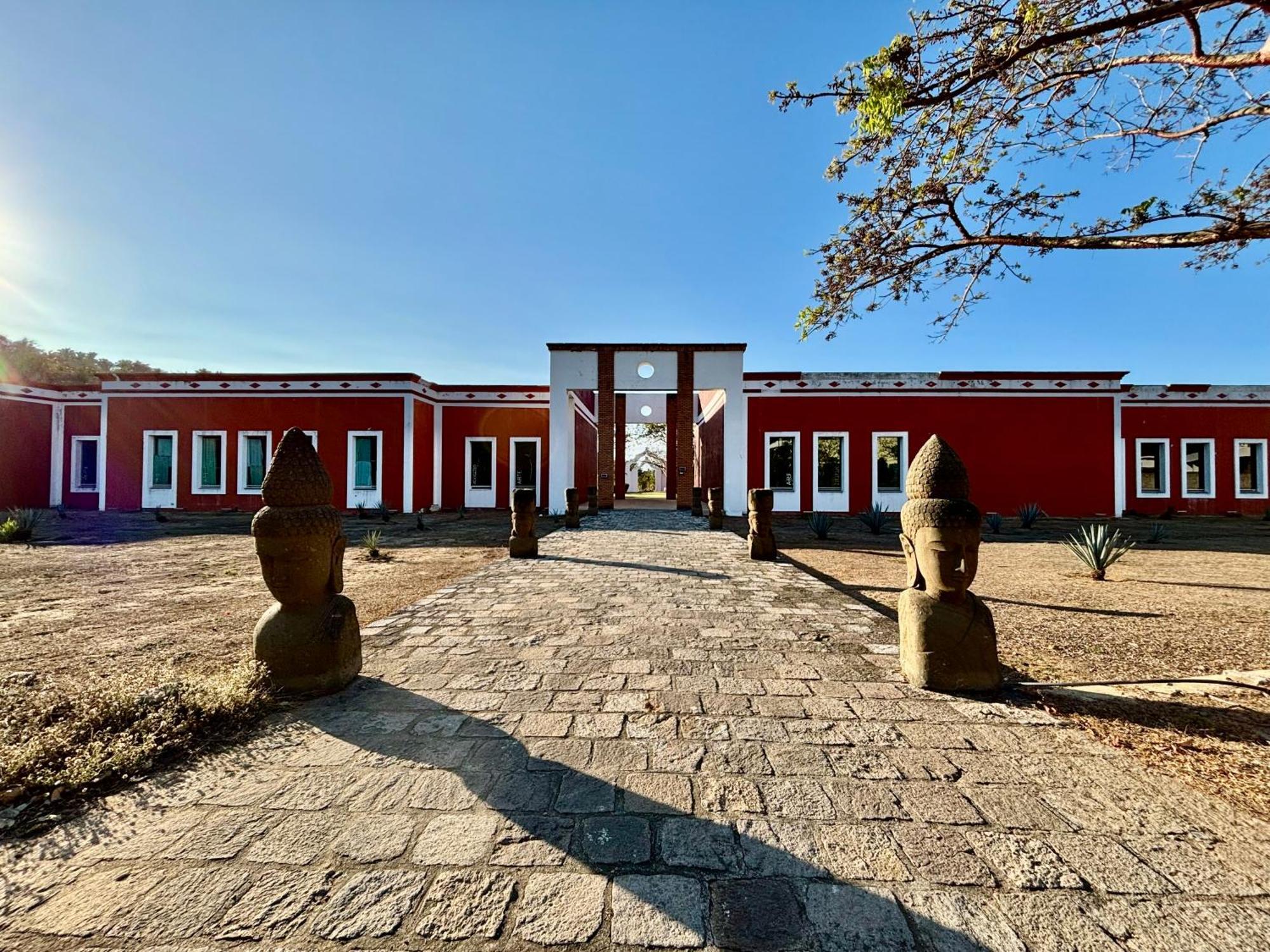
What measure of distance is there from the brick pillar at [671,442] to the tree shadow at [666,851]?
18619mm

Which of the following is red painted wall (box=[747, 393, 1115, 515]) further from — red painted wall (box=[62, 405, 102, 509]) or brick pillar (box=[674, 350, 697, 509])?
red painted wall (box=[62, 405, 102, 509])

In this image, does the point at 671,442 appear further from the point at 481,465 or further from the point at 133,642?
the point at 133,642

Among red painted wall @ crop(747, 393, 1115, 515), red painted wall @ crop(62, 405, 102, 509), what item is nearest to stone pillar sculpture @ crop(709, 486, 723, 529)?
red painted wall @ crop(747, 393, 1115, 515)

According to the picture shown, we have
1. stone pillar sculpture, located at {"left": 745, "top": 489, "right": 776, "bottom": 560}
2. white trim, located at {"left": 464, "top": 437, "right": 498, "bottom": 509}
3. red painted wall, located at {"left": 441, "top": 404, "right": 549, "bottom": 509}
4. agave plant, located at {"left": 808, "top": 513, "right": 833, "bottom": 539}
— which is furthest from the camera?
white trim, located at {"left": 464, "top": 437, "right": 498, "bottom": 509}

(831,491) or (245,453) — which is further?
(245,453)

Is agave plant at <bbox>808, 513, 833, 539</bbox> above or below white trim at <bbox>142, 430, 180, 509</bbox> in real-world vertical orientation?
below

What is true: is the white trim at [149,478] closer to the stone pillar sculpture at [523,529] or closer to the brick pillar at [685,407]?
the stone pillar sculpture at [523,529]

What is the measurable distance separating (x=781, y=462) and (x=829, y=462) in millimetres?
1495

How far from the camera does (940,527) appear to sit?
2.99 m

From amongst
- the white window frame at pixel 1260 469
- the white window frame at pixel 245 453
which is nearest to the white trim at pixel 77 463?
the white window frame at pixel 245 453

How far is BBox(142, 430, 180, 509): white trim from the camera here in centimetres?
1675

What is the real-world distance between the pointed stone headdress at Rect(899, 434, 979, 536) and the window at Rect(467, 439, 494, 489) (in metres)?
16.4

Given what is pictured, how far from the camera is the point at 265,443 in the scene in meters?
16.7

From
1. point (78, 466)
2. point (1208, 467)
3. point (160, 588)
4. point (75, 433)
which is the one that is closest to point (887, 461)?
point (1208, 467)
